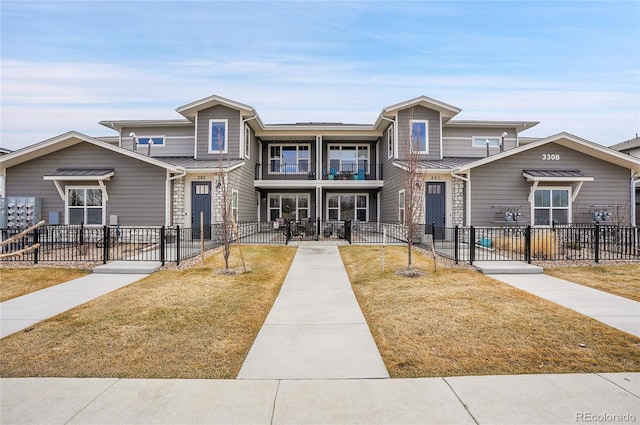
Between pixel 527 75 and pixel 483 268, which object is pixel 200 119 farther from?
pixel 527 75

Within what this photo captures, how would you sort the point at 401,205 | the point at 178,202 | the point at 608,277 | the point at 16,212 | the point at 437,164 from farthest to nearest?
1. the point at 401,205
2. the point at 437,164
3. the point at 178,202
4. the point at 16,212
5. the point at 608,277

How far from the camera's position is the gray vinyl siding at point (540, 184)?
15562mm

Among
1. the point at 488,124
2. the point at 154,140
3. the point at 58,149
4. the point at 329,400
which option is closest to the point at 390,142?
the point at 488,124

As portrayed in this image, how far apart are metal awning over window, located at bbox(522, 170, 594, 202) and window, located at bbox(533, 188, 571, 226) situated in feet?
1.40

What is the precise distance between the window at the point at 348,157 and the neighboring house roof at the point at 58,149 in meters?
10.7

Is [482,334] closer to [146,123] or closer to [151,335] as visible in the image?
[151,335]

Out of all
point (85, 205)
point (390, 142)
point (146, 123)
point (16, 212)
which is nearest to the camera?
point (16, 212)

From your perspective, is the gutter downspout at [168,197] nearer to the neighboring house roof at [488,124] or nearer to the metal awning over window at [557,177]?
the neighboring house roof at [488,124]

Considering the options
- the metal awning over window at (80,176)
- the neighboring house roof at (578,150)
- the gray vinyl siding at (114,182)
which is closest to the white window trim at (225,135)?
the gray vinyl siding at (114,182)

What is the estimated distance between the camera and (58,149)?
15.7 metres

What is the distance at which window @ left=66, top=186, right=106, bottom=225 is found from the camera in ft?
51.8

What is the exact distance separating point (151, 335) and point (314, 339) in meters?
2.37

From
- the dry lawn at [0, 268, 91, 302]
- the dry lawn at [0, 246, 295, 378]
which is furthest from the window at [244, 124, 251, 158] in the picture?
the dry lawn at [0, 246, 295, 378]

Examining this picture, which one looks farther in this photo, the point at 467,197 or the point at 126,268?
the point at 467,197
